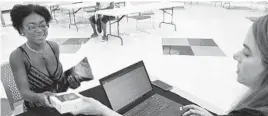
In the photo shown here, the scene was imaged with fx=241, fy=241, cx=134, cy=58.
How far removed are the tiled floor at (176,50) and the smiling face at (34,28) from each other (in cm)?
158

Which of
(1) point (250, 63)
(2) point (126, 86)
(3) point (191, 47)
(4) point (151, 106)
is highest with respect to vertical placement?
(1) point (250, 63)

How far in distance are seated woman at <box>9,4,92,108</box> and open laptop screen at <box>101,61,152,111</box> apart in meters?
0.29

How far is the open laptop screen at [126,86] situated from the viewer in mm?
1248

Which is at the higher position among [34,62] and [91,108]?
[34,62]

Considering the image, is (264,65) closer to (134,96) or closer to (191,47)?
(134,96)

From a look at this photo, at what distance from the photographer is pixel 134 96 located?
1.35 metres

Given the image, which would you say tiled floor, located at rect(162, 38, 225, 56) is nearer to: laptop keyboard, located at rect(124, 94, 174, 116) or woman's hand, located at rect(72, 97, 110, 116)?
laptop keyboard, located at rect(124, 94, 174, 116)

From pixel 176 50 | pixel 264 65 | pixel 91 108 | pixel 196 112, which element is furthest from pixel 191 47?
pixel 264 65

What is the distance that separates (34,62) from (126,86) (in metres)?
0.65

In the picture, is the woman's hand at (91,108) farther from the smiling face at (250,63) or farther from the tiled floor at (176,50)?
the tiled floor at (176,50)

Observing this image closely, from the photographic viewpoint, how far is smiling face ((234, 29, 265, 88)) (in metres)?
0.84

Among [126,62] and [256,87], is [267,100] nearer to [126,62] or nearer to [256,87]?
Result: [256,87]

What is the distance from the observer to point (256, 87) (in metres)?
0.91

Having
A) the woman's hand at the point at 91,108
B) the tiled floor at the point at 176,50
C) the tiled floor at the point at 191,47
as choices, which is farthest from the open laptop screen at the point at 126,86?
the tiled floor at the point at 191,47
